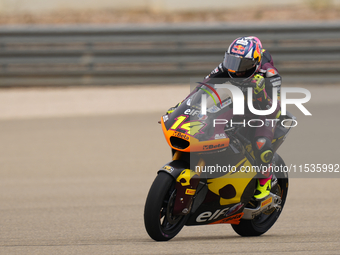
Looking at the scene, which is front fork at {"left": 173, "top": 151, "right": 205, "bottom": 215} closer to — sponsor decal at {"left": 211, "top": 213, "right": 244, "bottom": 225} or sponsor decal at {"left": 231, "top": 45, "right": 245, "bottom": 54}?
sponsor decal at {"left": 211, "top": 213, "right": 244, "bottom": 225}

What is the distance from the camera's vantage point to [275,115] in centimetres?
521

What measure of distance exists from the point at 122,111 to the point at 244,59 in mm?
8696

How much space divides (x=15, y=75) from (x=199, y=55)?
13.5 feet

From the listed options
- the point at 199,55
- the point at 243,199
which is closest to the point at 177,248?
the point at 243,199

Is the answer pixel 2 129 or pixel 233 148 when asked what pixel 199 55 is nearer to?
pixel 2 129

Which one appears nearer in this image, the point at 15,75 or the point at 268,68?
the point at 268,68

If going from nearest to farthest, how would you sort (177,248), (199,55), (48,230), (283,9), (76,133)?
(177,248) < (48,230) < (76,133) < (199,55) < (283,9)

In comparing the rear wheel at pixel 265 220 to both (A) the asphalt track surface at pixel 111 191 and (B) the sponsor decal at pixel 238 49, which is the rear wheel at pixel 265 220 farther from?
(B) the sponsor decal at pixel 238 49

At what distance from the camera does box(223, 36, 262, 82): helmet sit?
491 cm

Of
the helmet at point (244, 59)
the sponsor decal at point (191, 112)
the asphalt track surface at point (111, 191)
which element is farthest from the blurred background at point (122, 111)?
the helmet at point (244, 59)

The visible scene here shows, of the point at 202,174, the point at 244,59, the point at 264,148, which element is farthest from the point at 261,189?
the point at 244,59

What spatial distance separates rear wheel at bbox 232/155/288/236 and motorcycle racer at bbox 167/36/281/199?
0.35 m

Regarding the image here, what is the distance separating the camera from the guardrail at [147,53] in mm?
13789

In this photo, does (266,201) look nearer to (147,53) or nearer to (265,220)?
(265,220)
